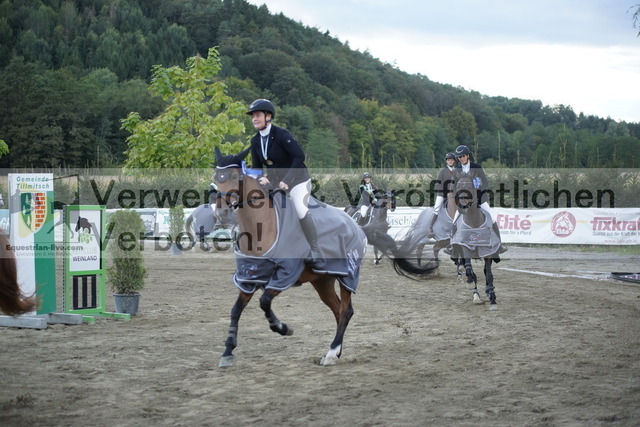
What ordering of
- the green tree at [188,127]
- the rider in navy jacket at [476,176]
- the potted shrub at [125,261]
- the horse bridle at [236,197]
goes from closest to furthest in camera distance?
1. the horse bridle at [236,197]
2. the potted shrub at [125,261]
3. the rider in navy jacket at [476,176]
4. the green tree at [188,127]

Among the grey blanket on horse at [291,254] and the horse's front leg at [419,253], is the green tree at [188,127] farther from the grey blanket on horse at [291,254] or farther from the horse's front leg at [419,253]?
the grey blanket on horse at [291,254]

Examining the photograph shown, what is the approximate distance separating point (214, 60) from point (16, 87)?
97.6ft

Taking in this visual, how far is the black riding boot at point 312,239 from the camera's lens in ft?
25.8

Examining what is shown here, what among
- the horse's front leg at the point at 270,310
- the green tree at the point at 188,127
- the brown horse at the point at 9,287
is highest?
the green tree at the point at 188,127

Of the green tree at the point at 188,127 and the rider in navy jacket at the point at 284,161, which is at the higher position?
the green tree at the point at 188,127

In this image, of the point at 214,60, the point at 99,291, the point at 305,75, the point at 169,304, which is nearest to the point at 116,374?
the point at 99,291

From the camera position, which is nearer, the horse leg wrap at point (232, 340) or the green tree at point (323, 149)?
the horse leg wrap at point (232, 340)

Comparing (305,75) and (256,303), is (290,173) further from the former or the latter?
(305,75)

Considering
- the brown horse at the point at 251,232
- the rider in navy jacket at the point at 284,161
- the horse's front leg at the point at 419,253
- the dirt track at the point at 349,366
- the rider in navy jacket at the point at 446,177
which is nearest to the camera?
the dirt track at the point at 349,366

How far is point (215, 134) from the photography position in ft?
93.5

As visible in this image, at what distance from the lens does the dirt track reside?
5551 millimetres

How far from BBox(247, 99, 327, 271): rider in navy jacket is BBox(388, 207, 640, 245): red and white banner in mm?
15823

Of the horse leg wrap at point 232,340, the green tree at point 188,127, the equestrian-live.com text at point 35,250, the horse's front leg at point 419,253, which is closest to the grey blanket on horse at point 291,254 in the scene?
the horse leg wrap at point 232,340

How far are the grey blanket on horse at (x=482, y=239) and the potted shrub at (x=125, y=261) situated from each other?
5.30 m
